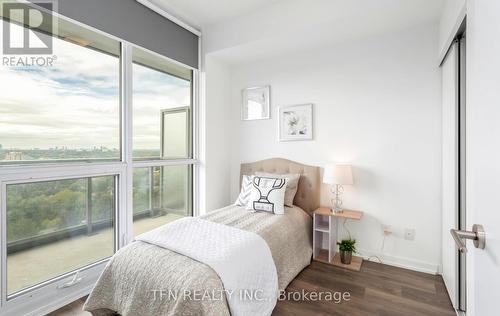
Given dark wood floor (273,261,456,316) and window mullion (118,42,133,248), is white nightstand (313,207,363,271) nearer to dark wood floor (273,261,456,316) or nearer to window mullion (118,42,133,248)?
dark wood floor (273,261,456,316)

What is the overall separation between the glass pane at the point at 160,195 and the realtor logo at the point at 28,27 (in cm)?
130

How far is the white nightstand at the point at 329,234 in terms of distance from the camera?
254cm

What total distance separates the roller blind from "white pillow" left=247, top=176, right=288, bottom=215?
70.9 inches

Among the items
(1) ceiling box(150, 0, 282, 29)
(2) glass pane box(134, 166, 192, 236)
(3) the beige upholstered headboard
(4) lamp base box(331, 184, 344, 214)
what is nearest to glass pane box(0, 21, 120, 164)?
(2) glass pane box(134, 166, 192, 236)

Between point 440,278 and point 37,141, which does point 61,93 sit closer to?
point 37,141

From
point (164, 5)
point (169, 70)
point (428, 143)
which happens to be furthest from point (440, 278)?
point (164, 5)

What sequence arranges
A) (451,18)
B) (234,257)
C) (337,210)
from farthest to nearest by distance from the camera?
(337,210), (451,18), (234,257)

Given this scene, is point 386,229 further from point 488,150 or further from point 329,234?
point 488,150

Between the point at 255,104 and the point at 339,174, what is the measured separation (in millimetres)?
1534

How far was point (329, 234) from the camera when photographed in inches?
101

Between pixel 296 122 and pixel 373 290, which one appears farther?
pixel 296 122

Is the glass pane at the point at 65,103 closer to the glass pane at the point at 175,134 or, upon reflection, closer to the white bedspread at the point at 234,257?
the glass pane at the point at 175,134

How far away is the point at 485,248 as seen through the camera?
659 mm

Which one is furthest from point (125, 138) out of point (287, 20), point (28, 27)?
point (287, 20)
